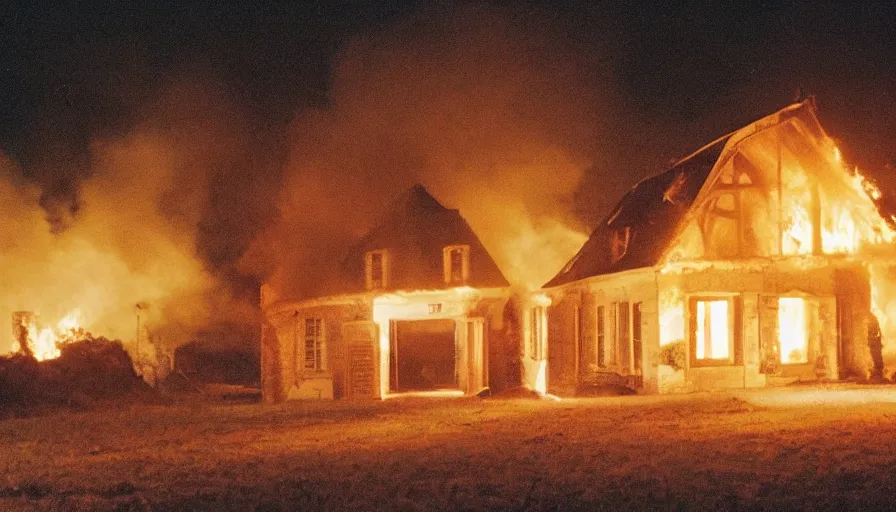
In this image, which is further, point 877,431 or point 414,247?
point 414,247

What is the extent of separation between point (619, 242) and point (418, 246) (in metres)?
7.95

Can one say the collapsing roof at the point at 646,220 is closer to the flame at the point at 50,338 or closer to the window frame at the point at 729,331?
the window frame at the point at 729,331

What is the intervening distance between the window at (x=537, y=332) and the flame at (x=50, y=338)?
52.5ft

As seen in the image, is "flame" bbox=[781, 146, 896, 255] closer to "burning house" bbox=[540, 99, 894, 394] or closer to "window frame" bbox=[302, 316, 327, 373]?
"burning house" bbox=[540, 99, 894, 394]

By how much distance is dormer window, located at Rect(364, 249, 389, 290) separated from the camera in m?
26.9

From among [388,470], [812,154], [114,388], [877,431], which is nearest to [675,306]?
[812,154]

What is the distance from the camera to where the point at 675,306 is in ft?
67.7

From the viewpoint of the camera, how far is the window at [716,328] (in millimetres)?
21328

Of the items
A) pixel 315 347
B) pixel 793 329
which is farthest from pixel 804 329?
pixel 315 347

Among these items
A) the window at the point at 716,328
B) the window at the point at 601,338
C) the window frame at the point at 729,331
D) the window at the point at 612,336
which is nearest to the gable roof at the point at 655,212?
the window at the point at 612,336

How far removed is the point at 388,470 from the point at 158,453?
484 centimetres

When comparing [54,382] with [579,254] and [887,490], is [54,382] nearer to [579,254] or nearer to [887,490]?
[579,254]

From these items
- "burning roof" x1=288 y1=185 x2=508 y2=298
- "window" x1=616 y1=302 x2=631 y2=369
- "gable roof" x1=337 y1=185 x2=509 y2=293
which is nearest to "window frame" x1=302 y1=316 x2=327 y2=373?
"burning roof" x1=288 y1=185 x2=508 y2=298

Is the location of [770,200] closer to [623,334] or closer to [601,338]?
[623,334]
